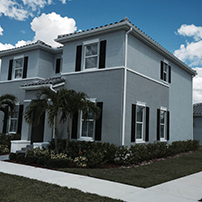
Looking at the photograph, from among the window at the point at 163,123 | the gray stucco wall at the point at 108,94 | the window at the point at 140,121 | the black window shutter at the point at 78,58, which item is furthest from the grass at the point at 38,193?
the window at the point at 163,123

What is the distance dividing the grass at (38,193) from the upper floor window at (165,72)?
11.3m

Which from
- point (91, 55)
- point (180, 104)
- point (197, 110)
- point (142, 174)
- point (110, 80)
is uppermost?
point (91, 55)

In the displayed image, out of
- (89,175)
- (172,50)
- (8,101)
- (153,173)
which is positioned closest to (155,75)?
(172,50)

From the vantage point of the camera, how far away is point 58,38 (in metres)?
14.0

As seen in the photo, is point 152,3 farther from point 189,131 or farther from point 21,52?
point 189,131

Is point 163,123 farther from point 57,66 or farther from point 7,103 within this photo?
point 7,103

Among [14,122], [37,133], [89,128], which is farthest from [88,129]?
[14,122]

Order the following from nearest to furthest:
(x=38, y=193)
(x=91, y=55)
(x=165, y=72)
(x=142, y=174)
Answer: (x=38, y=193) < (x=142, y=174) < (x=91, y=55) < (x=165, y=72)

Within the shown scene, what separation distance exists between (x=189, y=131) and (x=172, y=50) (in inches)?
286

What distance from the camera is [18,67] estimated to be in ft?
56.9

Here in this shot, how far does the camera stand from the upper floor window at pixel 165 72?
51.5 feet

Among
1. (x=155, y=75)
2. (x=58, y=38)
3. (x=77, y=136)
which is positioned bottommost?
(x=77, y=136)

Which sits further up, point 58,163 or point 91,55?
point 91,55

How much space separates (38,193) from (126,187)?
8.28 feet
